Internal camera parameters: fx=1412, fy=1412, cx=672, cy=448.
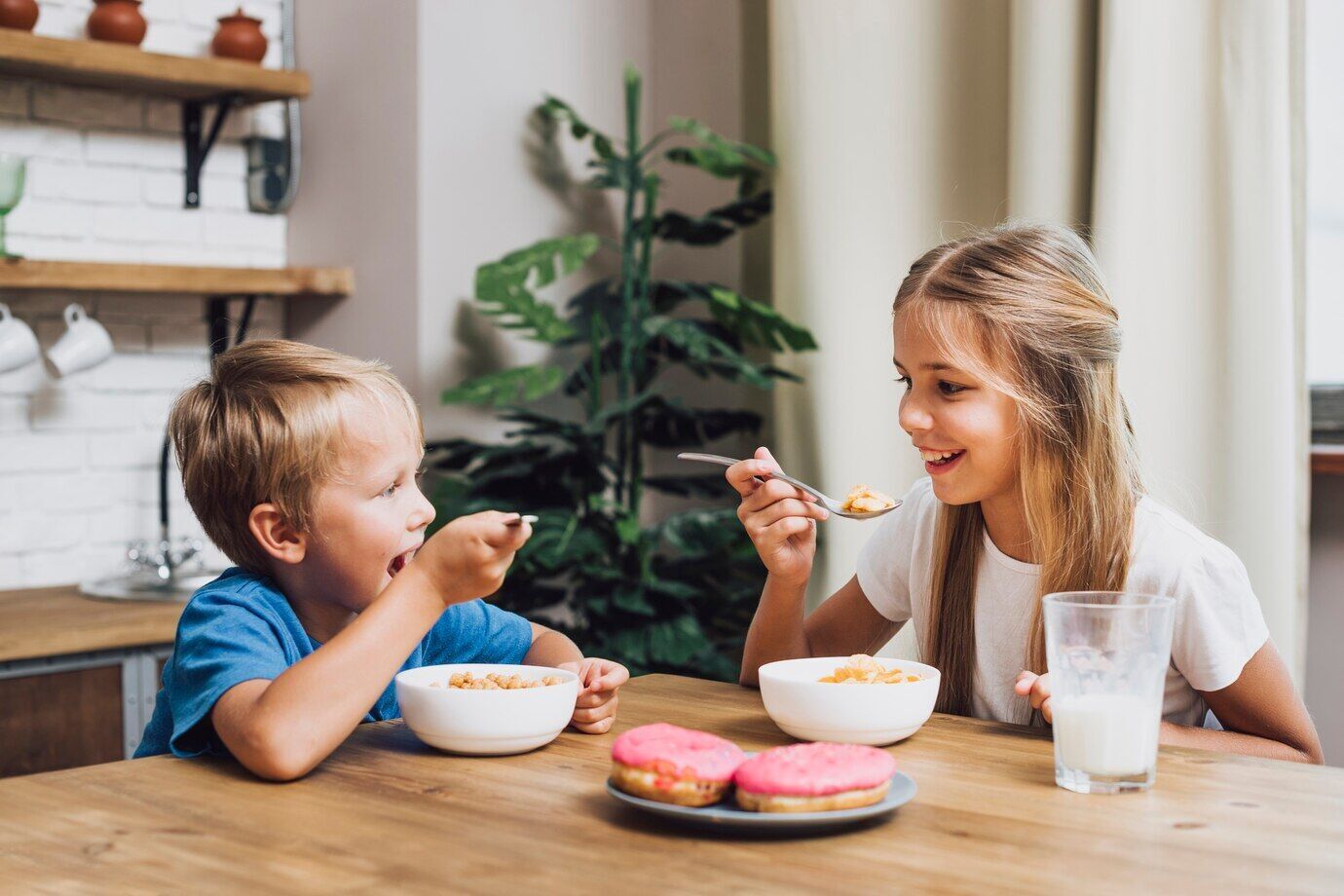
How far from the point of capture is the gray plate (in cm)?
90

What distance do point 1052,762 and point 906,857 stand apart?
0.94 ft

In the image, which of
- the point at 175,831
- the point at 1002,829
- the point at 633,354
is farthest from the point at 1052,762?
the point at 633,354

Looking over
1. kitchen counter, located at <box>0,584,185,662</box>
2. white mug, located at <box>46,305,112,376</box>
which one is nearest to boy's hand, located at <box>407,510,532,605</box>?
kitchen counter, located at <box>0,584,185,662</box>

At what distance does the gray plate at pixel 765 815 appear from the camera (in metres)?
0.90

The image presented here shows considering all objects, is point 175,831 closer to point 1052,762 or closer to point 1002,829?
Answer: point 1002,829

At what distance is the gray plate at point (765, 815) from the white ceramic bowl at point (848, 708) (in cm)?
17

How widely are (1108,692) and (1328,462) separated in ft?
4.41

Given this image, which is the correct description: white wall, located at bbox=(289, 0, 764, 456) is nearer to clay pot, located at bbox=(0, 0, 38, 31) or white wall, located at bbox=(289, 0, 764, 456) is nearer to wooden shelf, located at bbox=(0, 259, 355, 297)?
wooden shelf, located at bbox=(0, 259, 355, 297)

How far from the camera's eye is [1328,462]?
217 cm

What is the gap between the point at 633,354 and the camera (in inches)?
112

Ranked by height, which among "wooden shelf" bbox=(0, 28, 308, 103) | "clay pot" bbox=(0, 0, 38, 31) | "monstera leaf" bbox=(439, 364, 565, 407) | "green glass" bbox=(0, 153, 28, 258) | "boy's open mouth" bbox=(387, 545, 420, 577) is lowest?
"boy's open mouth" bbox=(387, 545, 420, 577)

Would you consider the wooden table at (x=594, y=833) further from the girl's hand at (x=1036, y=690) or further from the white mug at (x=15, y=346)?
the white mug at (x=15, y=346)

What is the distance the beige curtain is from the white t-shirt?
0.61 meters

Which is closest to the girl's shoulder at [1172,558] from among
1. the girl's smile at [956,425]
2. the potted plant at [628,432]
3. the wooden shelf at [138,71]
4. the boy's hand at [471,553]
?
the girl's smile at [956,425]
